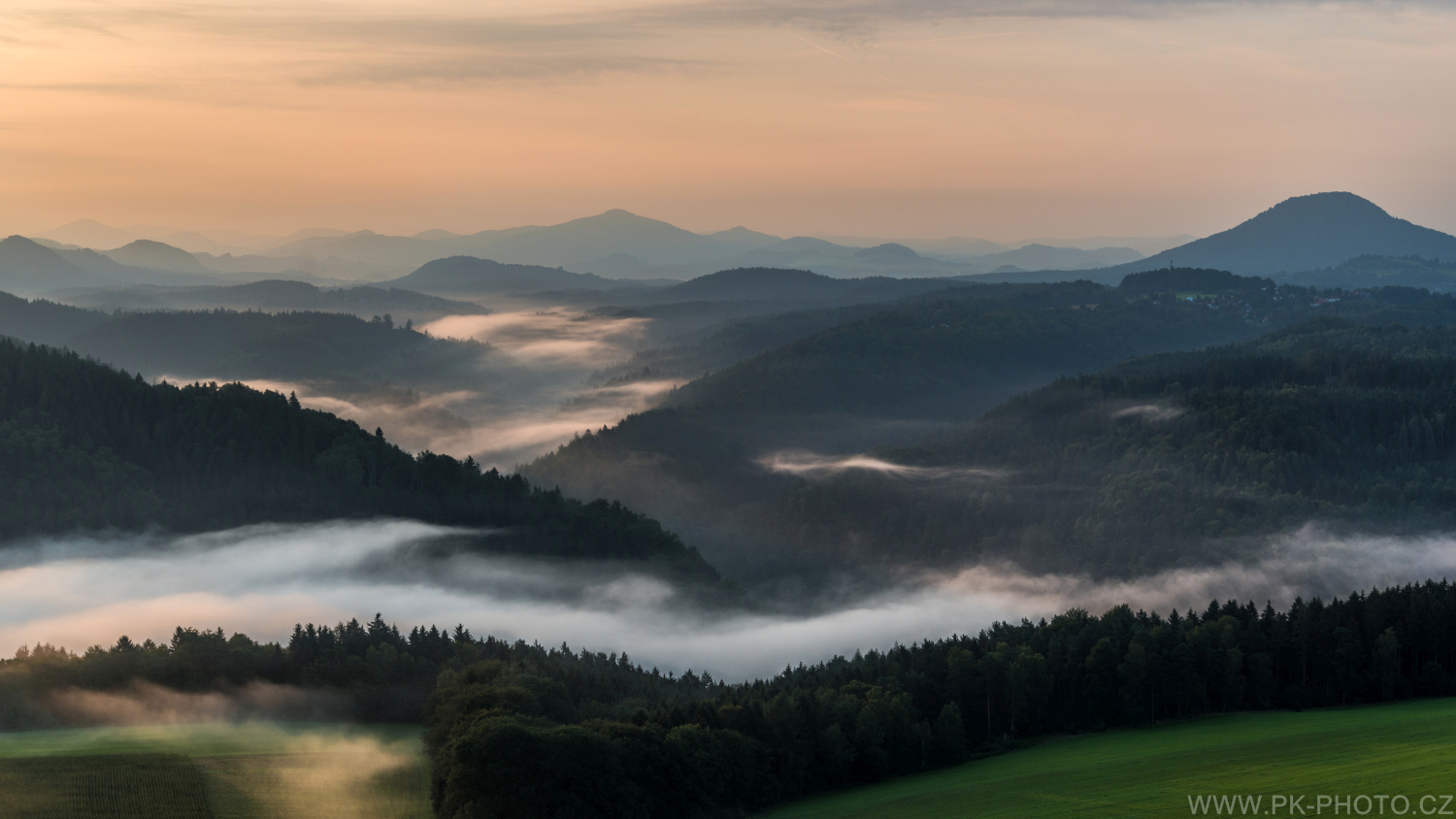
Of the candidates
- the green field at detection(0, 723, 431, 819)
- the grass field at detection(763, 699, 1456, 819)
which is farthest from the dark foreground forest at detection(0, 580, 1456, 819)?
the green field at detection(0, 723, 431, 819)

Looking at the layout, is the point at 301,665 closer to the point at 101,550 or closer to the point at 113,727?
the point at 113,727

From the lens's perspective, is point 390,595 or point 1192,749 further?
point 390,595

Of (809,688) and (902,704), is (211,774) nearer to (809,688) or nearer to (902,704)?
(809,688)

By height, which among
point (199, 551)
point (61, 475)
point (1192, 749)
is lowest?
point (1192, 749)

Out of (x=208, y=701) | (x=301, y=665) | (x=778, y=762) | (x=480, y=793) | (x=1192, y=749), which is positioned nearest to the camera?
(x=480, y=793)

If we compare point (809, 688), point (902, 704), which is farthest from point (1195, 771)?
point (809, 688)

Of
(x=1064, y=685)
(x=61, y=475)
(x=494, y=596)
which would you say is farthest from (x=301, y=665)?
(x=61, y=475)
